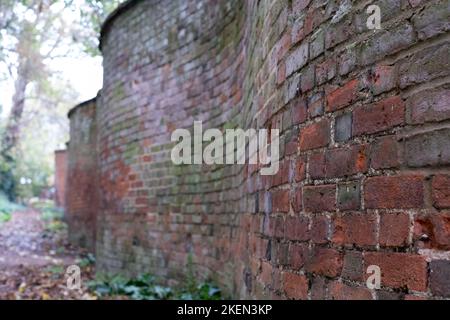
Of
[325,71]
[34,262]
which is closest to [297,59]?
[325,71]

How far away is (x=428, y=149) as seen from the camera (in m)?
1.38

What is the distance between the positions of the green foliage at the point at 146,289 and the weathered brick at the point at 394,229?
300 cm

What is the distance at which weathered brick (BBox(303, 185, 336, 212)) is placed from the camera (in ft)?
5.94

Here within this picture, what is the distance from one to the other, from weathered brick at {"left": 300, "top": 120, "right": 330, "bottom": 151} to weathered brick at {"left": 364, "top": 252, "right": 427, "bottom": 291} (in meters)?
0.49

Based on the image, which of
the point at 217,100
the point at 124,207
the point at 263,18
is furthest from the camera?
the point at 124,207

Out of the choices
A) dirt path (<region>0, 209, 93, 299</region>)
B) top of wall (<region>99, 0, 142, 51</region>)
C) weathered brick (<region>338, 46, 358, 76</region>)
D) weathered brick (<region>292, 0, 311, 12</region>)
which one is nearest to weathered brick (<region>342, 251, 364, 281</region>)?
weathered brick (<region>338, 46, 358, 76</region>)

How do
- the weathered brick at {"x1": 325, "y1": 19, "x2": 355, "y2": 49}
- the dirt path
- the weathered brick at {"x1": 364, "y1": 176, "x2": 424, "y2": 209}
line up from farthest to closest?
the dirt path → the weathered brick at {"x1": 325, "y1": 19, "x2": 355, "y2": 49} → the weathered brick at {"x1": 364, "y1": 176, "x2": 424, "y2": 209}

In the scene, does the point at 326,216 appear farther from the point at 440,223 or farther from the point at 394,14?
the point at 394,14

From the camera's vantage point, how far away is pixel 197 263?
5.04 meters

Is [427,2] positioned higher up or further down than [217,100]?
further down

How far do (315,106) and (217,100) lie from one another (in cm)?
290

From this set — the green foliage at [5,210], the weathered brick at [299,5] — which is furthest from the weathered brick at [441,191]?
the green foliage at [5,210]

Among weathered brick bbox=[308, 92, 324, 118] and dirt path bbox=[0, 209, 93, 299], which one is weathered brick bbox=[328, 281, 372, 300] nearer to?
weathered brick bbox=[308, 92, 324, 118]
